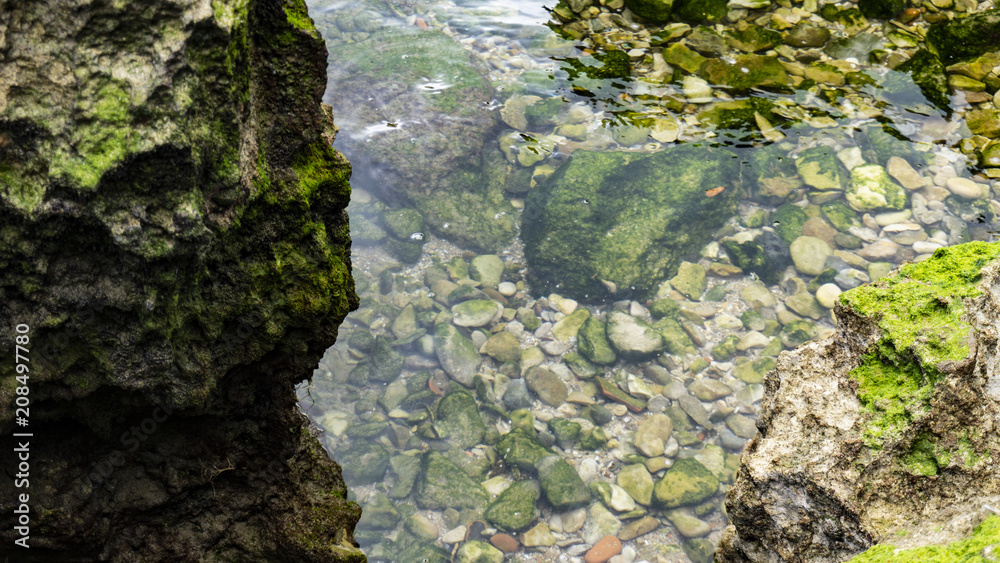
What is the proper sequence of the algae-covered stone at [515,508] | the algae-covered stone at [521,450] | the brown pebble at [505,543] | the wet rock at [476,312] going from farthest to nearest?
the wet rock at [476,312] < the algae-covered stone at [521,450] < the algae-covered stone at [515,508] < the brown pebble at [505,543]

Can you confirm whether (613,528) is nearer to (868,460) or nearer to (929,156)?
(868,460)

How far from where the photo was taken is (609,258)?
732 cm

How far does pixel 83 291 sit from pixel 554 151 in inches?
266

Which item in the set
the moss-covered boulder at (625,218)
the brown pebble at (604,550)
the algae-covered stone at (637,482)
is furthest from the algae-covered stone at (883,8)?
the brown pebble at (604,550)

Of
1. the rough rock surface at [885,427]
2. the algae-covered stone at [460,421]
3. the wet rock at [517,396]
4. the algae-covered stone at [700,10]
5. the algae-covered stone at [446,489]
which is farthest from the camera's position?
the algae-covered stone at [700,10]

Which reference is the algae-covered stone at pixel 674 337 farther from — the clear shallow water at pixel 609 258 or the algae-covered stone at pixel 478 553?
→ the algae-covered stone at pixel 478 553

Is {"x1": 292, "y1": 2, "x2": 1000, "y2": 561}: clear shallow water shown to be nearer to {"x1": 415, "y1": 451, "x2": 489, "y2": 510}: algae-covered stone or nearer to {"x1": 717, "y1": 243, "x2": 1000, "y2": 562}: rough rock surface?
{"x1": 415, "y1": 451, "x2": 489, "y2": 510}: algae-covered stone

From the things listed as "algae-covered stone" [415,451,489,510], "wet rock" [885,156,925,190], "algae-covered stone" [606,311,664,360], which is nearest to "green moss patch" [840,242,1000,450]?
"algae-covered stone" [606,311,664,360]

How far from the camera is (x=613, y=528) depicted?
581cm

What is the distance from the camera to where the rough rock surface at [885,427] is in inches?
83.7

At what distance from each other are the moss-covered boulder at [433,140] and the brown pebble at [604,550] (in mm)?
3826

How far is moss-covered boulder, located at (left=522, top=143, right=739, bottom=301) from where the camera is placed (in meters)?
7.30

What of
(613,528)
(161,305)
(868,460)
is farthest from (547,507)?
(161,305)

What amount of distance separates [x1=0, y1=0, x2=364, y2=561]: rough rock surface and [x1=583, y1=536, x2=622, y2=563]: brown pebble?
3.44 meters
